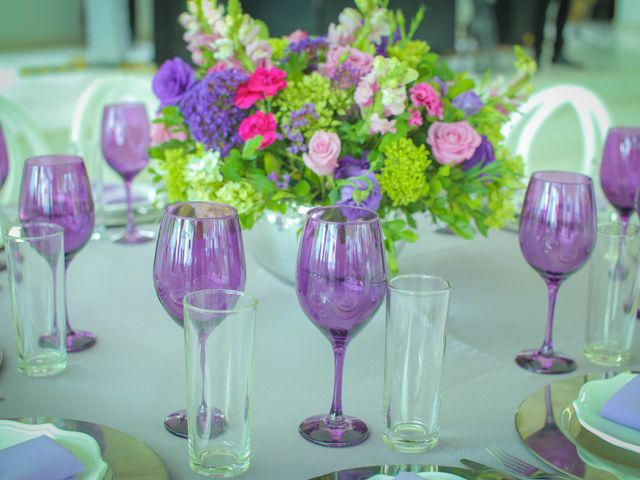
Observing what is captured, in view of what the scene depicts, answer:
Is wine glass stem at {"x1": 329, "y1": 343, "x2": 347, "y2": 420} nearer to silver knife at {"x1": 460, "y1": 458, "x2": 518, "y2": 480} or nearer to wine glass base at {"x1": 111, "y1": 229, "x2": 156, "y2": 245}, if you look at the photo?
silver knife at {"x1": 460, "y1": 458, "x2": 518, "y2": 480}

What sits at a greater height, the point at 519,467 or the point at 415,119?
the point at 415,119

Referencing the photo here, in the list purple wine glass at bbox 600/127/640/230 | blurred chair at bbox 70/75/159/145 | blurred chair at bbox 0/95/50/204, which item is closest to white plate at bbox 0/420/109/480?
purple wine glass at bbox 600/127/640/230

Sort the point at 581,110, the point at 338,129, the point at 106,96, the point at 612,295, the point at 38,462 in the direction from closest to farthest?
the point at 38,462, the point at 612,295, the point at 338,129, the point at 581,110, the point at 106,96

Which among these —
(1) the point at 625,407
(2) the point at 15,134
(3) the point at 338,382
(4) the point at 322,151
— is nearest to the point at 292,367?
(3) the point at 338,382

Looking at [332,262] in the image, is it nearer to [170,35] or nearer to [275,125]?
[275,125]

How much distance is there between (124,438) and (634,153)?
3.36 feet

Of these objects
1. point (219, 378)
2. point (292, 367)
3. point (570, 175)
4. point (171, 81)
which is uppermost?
point (171, 81)

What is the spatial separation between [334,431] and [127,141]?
3.02 feet

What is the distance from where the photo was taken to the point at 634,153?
5.00 ft

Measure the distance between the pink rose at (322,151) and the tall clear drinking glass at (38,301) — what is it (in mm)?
341

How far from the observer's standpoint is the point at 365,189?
122cm

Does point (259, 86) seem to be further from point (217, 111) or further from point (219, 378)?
point (219, 378)

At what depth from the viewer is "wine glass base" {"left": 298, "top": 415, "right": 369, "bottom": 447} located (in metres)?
0.92

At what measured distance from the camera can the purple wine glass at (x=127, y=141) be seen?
1674 mm
